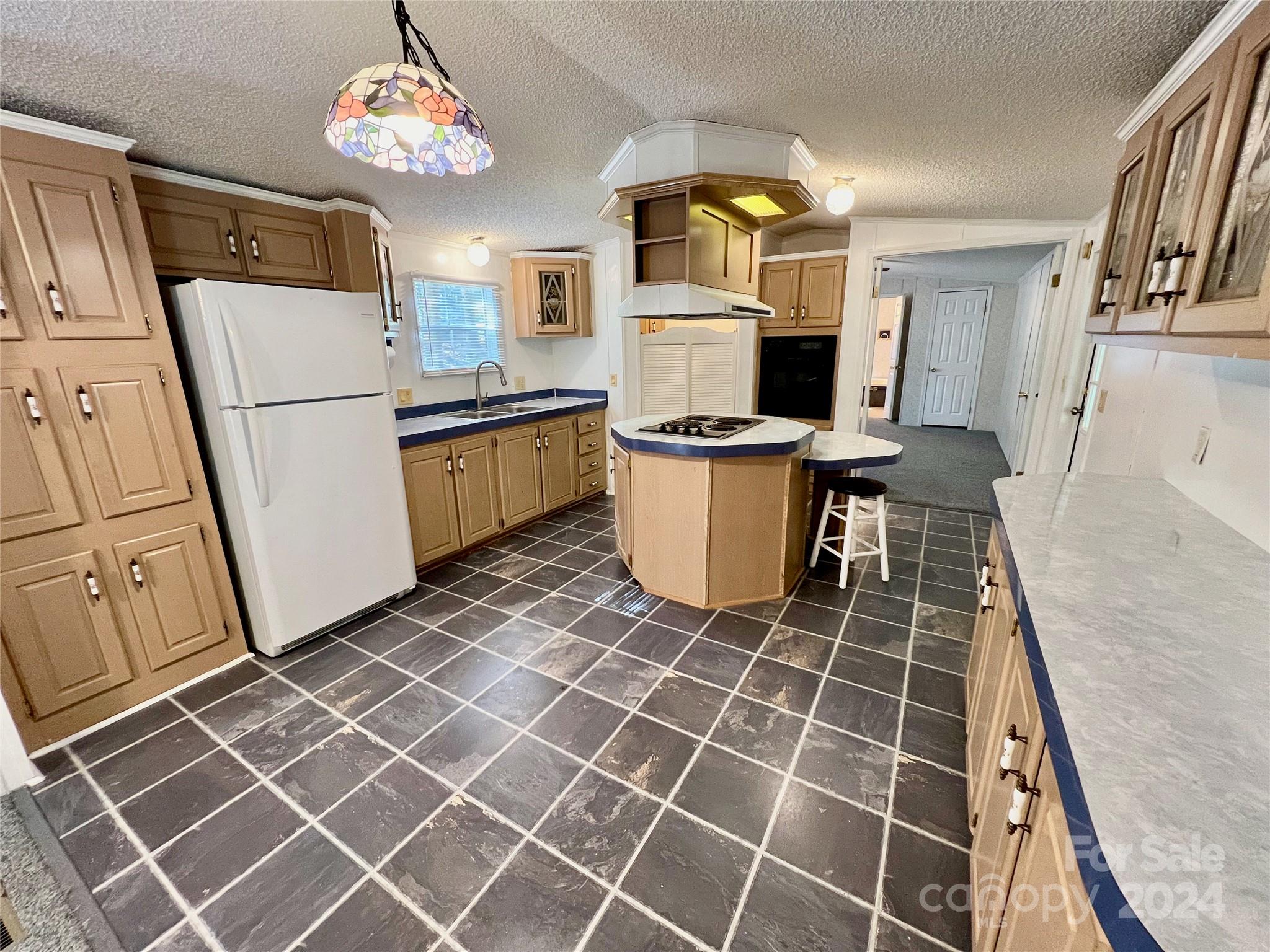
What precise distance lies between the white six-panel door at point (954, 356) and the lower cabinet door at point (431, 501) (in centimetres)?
732

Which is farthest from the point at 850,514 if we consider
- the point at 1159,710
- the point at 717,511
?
the point at 1159,710

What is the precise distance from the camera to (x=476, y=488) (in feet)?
11.3

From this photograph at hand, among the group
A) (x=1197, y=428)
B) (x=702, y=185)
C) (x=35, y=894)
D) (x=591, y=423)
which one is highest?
(x=702, y=185)

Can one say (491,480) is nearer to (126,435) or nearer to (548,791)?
(126,435)

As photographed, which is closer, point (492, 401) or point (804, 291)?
point (804, 291)

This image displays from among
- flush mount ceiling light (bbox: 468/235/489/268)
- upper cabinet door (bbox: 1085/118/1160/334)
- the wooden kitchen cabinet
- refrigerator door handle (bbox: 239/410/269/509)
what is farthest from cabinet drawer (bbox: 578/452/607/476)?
upper cabinet door (bbox: 1085/118/1160/334)

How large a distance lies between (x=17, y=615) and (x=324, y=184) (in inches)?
83.6

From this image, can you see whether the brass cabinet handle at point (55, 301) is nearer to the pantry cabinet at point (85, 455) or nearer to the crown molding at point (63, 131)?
the pantry cabinet at point (85, 455)

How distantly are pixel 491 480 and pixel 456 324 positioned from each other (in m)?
1.36

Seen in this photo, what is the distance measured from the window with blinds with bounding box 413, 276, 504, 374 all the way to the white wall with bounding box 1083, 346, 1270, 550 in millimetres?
4007

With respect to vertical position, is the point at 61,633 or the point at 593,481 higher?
the point at 61,633

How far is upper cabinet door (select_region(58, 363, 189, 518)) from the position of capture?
179 cm

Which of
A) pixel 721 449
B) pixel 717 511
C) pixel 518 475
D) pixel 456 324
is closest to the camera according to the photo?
pixel 721 449

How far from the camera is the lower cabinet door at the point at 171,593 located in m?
1.96
